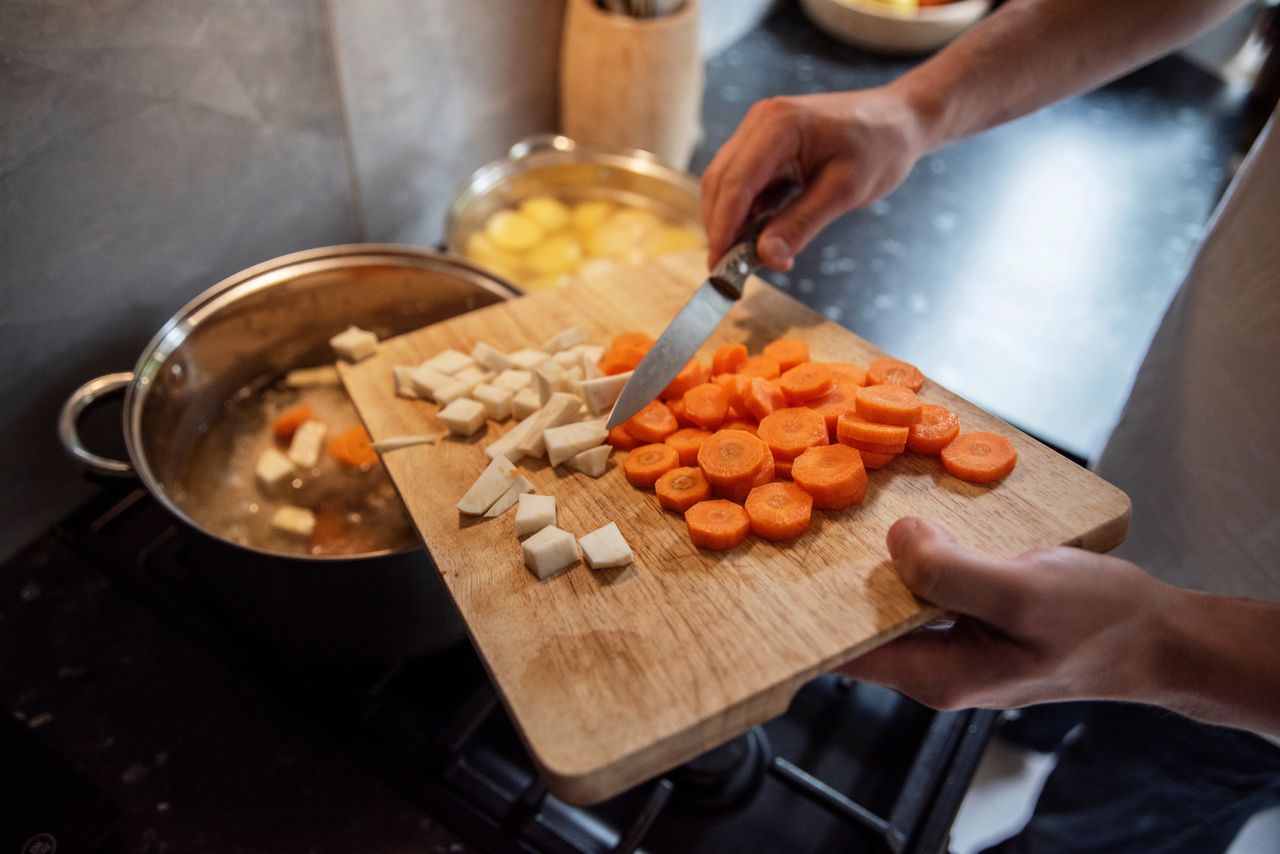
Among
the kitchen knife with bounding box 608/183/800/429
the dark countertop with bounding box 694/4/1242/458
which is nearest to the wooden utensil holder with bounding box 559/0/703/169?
the dark countertop with bounding box 694/4/1242/458

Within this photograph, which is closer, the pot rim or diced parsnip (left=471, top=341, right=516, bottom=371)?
the pot rim

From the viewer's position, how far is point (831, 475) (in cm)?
89

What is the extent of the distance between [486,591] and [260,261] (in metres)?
0.85

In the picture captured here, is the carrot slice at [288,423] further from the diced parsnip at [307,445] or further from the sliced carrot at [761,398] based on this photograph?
the sliced carrot at [761,398]

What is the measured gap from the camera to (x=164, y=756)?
104 cm

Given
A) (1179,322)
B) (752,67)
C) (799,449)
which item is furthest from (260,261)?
(752,67)

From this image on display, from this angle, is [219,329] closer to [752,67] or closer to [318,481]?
[318,481]

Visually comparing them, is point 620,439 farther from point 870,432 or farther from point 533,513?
point 870,432

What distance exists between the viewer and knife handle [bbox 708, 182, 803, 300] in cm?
110

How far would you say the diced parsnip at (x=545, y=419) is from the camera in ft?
3.25

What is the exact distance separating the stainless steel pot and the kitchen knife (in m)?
0.29

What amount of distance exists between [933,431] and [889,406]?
0.22ft

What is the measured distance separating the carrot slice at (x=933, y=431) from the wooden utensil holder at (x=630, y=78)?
1042 mm

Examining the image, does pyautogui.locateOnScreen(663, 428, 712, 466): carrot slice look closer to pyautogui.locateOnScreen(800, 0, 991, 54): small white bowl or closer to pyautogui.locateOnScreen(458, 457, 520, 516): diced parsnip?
pyautogui.locateOnScreen(458, 457, 520, 516): diced parsnip
